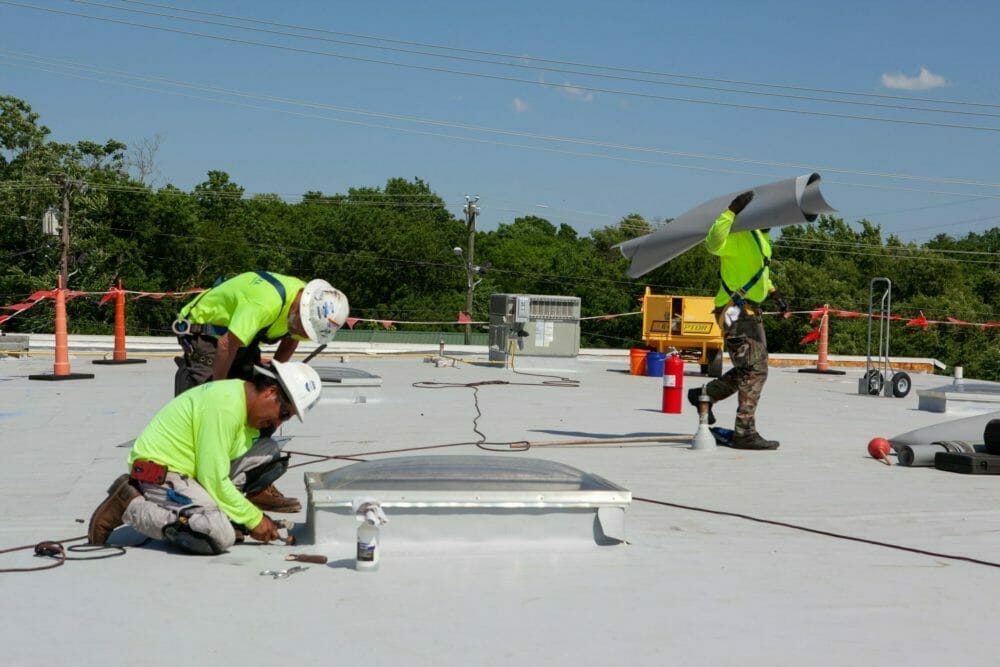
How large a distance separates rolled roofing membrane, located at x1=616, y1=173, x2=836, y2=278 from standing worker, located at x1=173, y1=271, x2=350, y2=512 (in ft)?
14.1

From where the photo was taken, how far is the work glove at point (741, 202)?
957 centimetres

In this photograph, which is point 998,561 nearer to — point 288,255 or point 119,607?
point 119,607

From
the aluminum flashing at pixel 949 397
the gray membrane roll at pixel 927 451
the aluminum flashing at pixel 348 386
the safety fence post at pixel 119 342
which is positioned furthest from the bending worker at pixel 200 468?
the safety fence post at pixel 119 342

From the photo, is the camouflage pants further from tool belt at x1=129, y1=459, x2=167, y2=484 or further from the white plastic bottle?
tool belt at x1=129, y1=459, x2=167, y2=484

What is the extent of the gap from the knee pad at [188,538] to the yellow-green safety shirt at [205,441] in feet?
0.61

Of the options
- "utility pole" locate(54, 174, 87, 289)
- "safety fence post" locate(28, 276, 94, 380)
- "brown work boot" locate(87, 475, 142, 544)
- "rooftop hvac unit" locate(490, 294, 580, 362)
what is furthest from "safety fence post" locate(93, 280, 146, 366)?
"utility pole" locate(54, 174, 87, 289)

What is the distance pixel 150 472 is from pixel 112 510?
1.06ft

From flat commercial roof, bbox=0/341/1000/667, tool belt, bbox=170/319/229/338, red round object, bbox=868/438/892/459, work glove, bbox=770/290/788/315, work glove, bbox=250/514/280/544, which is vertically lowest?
flat commercial roof, bbox=0/341/1000/667

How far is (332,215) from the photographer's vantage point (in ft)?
254

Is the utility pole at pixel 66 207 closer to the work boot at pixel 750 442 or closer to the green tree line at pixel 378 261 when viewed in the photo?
the green tree line at pixel 378 261

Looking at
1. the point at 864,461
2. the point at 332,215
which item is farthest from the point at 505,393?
the point at 332,215

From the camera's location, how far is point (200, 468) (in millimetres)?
5336

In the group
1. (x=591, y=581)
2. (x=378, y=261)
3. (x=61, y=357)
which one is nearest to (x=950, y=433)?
(x=591, y=581)

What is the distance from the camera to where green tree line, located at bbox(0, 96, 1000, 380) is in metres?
59.0
